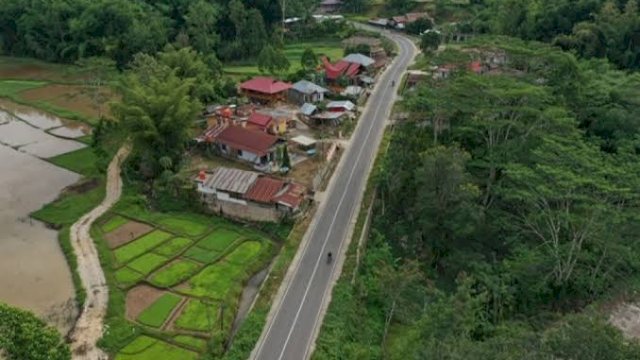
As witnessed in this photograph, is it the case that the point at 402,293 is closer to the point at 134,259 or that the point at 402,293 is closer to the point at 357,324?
the point at 357,324

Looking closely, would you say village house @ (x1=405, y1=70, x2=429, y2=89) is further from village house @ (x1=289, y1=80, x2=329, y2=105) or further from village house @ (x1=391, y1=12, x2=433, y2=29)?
village house @ (x1=391, y1=12, x2=433, y2=29)

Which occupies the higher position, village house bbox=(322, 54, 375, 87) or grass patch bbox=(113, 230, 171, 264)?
village house bbox=(322, 54, 375, 87)

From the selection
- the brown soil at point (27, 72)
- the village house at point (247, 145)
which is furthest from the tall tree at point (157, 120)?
the brown soil at point (27, 72)

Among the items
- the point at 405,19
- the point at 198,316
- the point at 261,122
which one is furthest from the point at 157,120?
the point at 405,19

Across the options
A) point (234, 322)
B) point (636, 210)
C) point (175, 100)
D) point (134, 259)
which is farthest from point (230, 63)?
point (636, 210)

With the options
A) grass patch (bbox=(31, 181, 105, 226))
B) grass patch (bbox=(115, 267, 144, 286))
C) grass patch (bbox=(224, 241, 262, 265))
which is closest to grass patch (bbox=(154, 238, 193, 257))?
grass patch (bbox=(115, 267, 144, 286))

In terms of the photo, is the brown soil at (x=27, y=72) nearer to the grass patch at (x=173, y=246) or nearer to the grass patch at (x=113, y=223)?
the grass patch at (x=113, y=223)
